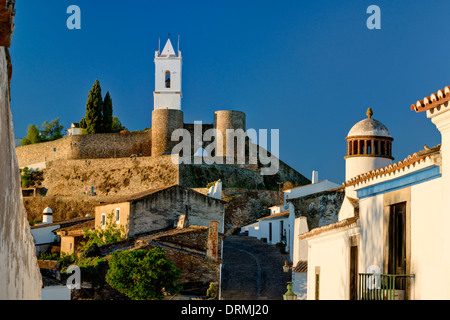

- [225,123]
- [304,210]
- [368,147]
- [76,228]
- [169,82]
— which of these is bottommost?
[76,228]

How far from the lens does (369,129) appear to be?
71.8ft

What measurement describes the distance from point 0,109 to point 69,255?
37.0 metres

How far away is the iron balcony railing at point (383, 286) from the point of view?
11516 mm

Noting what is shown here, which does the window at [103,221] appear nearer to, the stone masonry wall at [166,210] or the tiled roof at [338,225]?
the stone masonry wall at [166,210]

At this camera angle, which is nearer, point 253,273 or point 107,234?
point 253,273

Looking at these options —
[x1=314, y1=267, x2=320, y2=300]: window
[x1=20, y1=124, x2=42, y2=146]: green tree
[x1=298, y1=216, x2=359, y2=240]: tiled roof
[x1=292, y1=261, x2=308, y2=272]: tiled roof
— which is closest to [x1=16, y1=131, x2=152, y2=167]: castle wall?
[x1=20, y1=124, x2=42, y2=146]: green tree

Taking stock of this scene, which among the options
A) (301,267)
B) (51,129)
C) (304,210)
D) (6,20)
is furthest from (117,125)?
(6,20)

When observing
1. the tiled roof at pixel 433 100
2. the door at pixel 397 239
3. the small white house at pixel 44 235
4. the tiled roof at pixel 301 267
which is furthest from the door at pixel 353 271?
the small white house at pixel 44 235

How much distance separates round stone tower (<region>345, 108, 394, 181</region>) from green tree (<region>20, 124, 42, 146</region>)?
241 ft

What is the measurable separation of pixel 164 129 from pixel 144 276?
4664cm

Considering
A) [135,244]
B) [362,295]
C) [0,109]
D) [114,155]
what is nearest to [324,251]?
[362,295]

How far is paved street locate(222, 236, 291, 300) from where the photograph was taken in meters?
31.9

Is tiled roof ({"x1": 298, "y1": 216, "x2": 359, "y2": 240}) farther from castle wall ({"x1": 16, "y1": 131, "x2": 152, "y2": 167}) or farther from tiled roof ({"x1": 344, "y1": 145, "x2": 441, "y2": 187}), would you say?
castle wall ({"x1": 16, "y1": 131, "x2": 152, "y2": 167})

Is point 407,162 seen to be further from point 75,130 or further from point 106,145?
point 75,130
